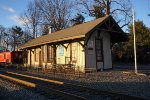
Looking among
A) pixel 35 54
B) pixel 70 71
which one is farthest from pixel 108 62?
pixel 35 54

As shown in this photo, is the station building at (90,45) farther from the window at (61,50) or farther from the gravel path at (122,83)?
the gravel path at (122,83)

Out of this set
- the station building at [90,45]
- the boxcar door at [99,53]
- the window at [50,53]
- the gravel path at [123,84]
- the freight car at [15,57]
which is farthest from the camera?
the freight car at [15,57]

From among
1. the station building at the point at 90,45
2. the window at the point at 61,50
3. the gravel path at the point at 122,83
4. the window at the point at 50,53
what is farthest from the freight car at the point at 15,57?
the gravel path at the point at 122,83

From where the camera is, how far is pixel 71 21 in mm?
57562

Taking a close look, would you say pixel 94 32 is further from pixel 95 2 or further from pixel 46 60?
pixel 95 2

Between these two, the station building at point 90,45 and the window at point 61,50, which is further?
the window at point 61,50

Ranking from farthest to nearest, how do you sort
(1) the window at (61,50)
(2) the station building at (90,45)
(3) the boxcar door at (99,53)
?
(1) the window at (61,50) < (3) the boxcar door at (99,53) < (2) the station building at (90,45)

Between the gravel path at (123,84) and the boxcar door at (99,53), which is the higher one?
the boxcar door at (99,53)

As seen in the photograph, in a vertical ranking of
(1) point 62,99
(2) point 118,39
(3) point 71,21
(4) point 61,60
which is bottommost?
(1) point 62,99

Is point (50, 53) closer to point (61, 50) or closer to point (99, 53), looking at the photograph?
point (61, 50)

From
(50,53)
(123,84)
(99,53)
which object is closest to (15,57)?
(50,53)

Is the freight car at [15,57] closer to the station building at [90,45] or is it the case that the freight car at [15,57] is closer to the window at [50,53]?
the window at [50,53]

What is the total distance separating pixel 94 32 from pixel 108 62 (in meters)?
3.48

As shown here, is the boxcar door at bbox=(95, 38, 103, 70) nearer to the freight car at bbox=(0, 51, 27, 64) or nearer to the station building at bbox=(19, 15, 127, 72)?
the station building at bbox=(19, 15, 127, 72)
